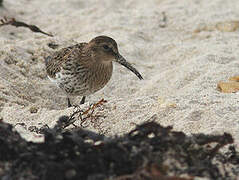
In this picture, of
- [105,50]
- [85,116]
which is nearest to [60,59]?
[105,50]

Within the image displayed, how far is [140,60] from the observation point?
5.91 m

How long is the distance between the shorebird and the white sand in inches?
15.6

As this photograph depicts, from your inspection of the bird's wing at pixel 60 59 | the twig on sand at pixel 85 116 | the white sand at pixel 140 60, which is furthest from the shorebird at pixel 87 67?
the twig on sand at pixel 85 116

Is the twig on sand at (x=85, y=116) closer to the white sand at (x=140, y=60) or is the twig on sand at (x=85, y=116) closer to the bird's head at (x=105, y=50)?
the white sand at (x=140, y=60)

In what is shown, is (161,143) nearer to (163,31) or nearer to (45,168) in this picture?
(45,168)

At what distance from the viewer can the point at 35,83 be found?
5.01m

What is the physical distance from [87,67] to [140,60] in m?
1.56

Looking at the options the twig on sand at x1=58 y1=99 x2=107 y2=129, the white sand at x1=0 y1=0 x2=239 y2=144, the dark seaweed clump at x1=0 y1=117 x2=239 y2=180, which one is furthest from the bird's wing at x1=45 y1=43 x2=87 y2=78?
the dark seaweed clump at x1=0 y1=117 x2=239 y2=180

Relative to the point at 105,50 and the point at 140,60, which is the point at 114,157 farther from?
the point at 140,60

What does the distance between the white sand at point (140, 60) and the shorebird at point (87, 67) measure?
0.40 m

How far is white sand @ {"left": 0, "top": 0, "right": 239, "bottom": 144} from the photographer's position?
141 inches

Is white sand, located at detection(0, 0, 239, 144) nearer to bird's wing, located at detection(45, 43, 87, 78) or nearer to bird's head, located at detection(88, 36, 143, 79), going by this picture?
bird's wing, located at detection(45, 43, 87, 78)

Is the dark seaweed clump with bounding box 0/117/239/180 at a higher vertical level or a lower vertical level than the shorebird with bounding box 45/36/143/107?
lower

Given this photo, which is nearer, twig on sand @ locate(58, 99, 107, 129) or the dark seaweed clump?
the dark seaweed clump
